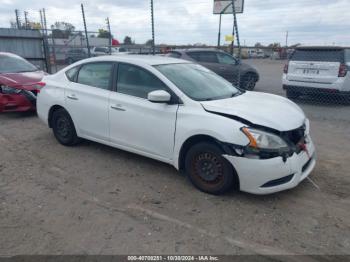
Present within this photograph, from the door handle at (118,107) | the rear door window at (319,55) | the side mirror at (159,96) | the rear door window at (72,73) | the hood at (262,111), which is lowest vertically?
the door handle at (118,107)

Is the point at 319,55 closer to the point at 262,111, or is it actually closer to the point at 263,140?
the point at 262,111

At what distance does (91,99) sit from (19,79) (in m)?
3.76

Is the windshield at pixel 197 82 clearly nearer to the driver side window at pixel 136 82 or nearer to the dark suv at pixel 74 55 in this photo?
the driver side window at pixel 136 82

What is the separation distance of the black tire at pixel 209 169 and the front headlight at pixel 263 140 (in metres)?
0.38

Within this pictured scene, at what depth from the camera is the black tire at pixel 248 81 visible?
12.5 metres

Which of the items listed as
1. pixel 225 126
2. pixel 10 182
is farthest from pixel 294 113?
pixel 10 182

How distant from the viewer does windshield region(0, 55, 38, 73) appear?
8430mm

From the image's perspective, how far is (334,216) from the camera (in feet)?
11.7

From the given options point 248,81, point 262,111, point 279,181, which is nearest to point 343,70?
point 248,81

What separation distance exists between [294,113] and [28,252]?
3.40m

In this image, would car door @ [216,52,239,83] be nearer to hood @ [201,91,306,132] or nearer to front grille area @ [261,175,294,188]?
hood @ [201,91,306,132]

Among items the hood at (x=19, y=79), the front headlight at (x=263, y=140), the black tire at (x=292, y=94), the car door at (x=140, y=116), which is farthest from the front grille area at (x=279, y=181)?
the black tire at (x=292, y=94)

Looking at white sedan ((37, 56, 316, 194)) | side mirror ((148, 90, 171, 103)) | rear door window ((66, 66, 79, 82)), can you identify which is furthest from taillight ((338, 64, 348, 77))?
rear door window ((66, 66, 79, 82))

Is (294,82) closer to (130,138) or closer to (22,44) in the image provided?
(130,138)
